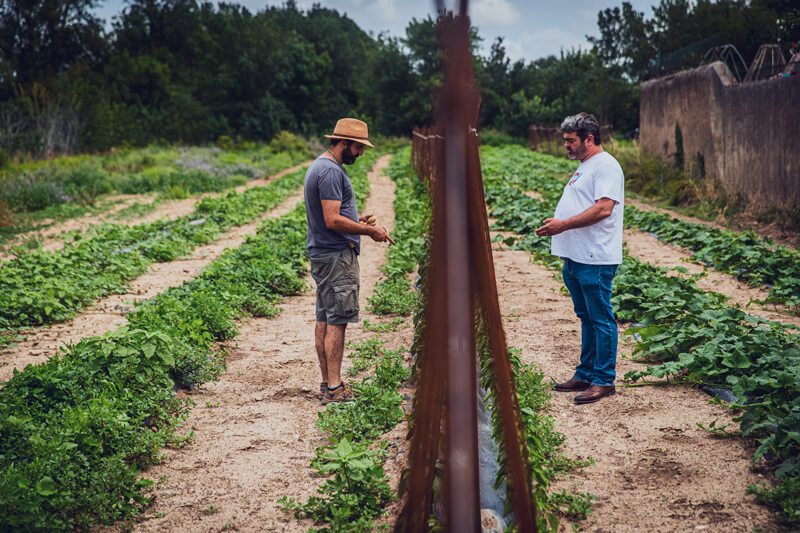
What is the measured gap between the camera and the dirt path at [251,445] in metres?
3.03

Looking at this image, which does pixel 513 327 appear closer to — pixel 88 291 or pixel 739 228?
pixel 88 291

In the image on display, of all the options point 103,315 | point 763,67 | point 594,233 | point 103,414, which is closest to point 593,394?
point 594,233

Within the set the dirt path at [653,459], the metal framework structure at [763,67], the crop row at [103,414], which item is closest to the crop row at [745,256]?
the dirt path at [653,459]

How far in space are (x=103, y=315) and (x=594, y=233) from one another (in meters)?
5.59

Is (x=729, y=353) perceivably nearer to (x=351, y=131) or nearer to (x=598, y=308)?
(x=598, y=308)

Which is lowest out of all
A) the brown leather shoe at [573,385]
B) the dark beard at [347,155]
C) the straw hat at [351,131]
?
the brown leather shoe at [573,385]

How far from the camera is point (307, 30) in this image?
51469mm

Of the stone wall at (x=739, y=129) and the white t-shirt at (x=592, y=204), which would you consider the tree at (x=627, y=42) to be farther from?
the white t-shirt at (x=592, y=204)

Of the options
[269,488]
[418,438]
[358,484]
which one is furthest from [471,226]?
[269,488]

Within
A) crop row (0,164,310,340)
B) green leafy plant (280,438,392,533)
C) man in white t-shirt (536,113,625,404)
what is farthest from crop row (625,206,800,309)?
crop row (0,164,310,340)

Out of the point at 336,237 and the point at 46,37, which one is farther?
the point at 46,37

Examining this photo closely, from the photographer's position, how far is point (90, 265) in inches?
314

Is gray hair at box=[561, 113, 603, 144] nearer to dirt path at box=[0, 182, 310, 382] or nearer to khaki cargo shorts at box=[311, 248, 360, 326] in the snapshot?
khaki cargo shorts at box=[311, 248, 360, 326]

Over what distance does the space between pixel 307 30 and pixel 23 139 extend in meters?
29.1
